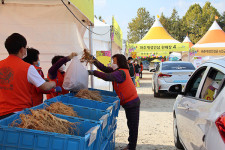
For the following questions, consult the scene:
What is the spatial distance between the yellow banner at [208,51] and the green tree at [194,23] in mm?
37618

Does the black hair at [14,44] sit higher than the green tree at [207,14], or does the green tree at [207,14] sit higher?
the green tree at [207,14]

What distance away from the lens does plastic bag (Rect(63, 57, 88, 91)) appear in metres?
4.23

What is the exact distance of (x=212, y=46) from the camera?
23.1 meters

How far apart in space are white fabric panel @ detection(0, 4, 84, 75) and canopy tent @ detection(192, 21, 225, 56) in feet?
59.9

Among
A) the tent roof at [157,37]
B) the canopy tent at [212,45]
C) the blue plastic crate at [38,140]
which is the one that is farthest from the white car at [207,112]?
the canopy tent at [212,45]

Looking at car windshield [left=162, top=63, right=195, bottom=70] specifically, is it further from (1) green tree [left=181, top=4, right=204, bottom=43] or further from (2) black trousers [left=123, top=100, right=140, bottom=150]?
(1) green tree [left=181, top=4, right=204, bottom=43]

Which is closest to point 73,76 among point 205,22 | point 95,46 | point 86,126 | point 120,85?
point 120,85

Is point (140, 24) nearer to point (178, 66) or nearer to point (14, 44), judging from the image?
point (178, 66)

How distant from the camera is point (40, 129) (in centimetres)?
218

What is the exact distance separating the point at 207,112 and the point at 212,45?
73.7 ft

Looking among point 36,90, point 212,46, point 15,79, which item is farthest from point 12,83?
point 212,46

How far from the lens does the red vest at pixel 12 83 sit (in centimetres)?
288

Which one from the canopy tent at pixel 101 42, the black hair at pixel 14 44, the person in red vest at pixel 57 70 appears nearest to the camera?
the black hair at pixel 14 44

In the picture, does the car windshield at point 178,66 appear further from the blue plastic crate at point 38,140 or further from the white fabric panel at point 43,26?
the blue plastic crate at point 38,140
